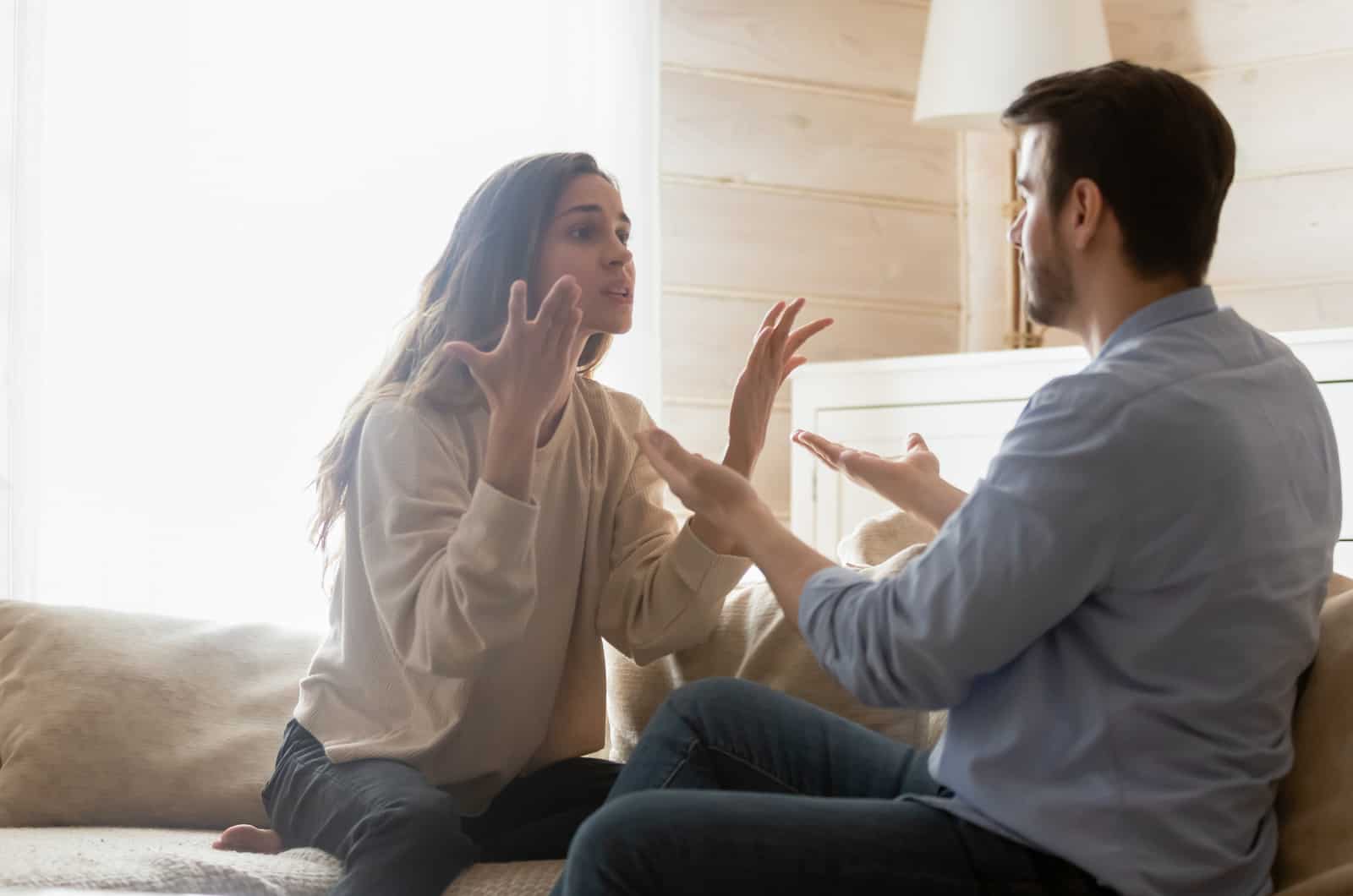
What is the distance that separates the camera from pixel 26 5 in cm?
264

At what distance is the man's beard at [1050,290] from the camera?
4.05 ft

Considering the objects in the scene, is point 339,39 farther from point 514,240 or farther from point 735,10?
point 514,240

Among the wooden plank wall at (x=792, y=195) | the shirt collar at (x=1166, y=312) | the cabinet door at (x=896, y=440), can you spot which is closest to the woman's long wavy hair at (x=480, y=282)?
the shirt collar at (x=1166, y=312)

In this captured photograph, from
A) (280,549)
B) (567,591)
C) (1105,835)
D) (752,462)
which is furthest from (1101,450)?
(280,549)

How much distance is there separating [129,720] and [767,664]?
78 centimetres

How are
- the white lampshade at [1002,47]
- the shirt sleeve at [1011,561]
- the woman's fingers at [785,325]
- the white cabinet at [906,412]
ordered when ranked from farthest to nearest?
1. the white lampshade at [1002,47]
2. the white cabinet at [906,412]
3. the woman's fingers at [785,325]
4. the shirt sleeve at [1011,561]

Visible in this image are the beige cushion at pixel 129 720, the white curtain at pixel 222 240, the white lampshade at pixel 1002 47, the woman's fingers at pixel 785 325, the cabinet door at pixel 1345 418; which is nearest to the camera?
the woman's fingers at pixel 785 325

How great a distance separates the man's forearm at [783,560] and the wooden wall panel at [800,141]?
82.7 inches

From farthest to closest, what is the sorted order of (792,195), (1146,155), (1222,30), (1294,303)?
(792,195) → (1222,30) → (1294,303) → (1146,155)

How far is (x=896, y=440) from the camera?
3.03m

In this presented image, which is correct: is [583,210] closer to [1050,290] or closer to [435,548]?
[435,548]

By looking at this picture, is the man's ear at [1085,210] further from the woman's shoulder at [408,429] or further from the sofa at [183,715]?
the woman's shoulder at [408,429]

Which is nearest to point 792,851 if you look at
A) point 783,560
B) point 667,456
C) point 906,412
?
point 783,560

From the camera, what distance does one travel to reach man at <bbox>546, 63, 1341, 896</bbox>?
1064 mm
